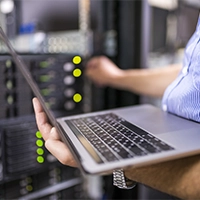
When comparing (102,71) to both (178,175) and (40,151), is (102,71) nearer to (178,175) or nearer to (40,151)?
(40,151)

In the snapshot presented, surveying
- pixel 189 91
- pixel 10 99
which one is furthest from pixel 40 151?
pixel 189 91

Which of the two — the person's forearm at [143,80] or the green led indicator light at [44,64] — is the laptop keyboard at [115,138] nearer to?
the green led indicator light at [44,64]

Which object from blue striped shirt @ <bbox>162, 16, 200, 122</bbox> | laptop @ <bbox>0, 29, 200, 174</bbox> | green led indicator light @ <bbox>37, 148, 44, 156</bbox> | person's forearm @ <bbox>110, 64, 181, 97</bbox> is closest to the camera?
laptop @ <bbox>0, 29, 200, 174</bbox>

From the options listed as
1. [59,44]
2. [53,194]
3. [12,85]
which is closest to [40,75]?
[12,85]

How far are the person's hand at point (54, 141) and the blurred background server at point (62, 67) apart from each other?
0.56 ft

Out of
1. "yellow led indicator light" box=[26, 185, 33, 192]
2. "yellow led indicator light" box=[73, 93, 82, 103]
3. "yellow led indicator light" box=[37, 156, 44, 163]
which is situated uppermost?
"yellow led indicator light" box=[73, 93, 82, 103]

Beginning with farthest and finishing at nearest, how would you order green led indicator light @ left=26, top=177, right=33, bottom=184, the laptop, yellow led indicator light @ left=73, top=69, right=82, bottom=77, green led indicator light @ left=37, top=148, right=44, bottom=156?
yellow led indicator light @ left=73, top=69, right=82, bottom=77 → green led indicator light @ left=26, top=177, right=33, bottom=184 → green led indicator light @ left=37, top=148, right=44, bottom=156 → the laptop

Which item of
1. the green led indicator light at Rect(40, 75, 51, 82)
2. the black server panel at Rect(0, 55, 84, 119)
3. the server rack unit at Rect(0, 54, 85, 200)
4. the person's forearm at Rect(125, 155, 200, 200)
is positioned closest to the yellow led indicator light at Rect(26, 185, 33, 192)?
the server rack unit at Rect(0, 54, 85, 200)

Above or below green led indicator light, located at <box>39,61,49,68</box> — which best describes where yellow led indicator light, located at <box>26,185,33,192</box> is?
below

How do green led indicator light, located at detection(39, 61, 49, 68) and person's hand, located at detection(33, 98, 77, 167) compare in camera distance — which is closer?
person's hand, located at detection(33, 98, 77, 167)

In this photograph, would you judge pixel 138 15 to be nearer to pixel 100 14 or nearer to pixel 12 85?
pixel 100 14

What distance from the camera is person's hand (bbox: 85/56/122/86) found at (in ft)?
3.86

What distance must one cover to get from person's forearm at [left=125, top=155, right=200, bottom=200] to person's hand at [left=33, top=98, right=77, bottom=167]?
0.34ft

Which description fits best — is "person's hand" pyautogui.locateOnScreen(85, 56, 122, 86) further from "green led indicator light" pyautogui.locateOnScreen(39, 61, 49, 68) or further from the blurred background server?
"green led indicator light" pyautogui.locateOnScreen(39, 61, 49, 68)
